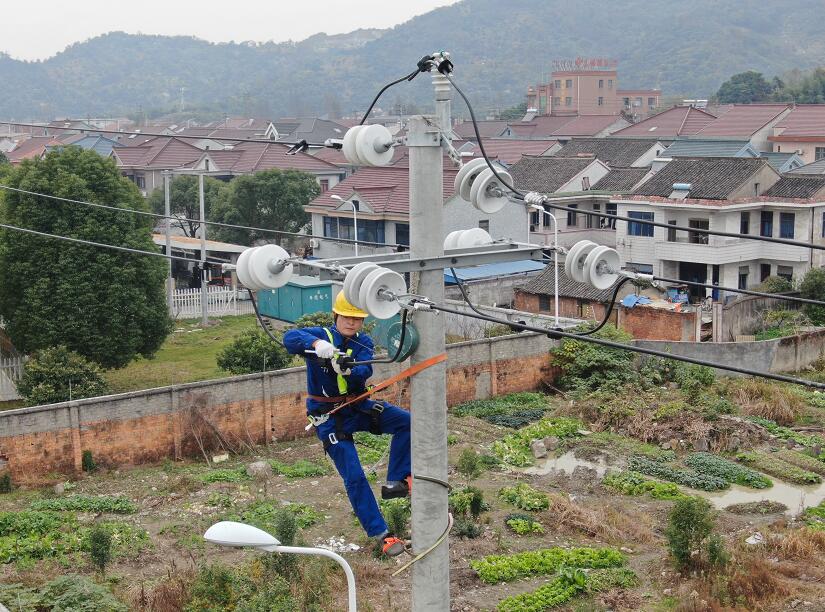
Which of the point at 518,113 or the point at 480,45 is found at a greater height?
the point at 480,45

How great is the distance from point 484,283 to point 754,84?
211ft

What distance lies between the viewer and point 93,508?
15.7 m

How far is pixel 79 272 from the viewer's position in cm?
2191

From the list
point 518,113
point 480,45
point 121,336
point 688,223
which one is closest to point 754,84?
point 518,113

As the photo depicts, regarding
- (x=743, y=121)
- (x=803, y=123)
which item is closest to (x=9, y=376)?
(x=743, y=121)

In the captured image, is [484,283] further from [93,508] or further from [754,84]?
[754,84]

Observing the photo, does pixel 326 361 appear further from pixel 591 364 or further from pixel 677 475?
pixel 591 364

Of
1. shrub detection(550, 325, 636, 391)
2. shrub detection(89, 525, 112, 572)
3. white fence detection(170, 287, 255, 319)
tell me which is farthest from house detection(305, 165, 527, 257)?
shrub detection(89, 525, 112, 572)

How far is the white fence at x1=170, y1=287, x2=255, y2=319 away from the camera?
105 feet

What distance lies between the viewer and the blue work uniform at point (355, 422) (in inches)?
285

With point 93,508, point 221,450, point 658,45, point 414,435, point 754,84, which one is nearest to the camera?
point 414,435

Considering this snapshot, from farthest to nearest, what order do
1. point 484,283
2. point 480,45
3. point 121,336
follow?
point 480,45
point 484,283
point 121,336

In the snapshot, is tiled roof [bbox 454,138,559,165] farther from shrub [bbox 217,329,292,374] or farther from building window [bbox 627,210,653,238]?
shrub [bbox 217,329,292,374]

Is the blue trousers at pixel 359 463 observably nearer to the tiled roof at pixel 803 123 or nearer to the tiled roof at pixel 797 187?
the tiled roof at pixel 797 187
